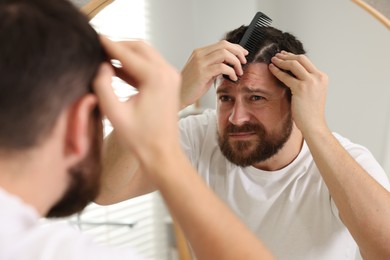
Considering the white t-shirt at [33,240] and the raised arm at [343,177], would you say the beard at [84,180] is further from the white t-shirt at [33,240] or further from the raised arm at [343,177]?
the raised arm at [343,177]

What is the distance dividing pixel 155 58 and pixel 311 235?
18.5 inches

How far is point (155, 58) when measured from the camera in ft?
1.22

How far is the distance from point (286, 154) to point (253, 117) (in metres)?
0.09

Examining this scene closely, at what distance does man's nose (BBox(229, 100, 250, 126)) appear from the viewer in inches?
29.4

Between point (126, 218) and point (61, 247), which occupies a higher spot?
point (61, 247)

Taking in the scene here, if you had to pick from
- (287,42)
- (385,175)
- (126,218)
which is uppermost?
(287,42)

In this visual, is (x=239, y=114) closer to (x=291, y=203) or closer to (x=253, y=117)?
(x=253, y=117)

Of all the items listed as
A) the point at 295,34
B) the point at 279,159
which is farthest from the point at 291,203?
the point at 295,34

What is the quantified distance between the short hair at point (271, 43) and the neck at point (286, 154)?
0.09m

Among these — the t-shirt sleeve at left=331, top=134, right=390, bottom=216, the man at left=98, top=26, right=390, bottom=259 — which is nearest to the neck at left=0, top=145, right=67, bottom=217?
the man at left=98, top=26, right=390, bottom=259

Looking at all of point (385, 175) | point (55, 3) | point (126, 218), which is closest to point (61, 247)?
point (55, 3)

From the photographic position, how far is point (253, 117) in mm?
755

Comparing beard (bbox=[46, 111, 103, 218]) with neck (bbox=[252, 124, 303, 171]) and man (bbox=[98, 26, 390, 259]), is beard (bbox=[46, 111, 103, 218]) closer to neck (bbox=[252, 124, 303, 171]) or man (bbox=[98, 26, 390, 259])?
man (bbox=[98, 26, 390, 259])

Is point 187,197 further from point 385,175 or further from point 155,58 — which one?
point 385,175
